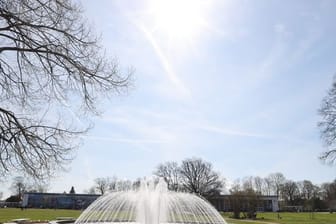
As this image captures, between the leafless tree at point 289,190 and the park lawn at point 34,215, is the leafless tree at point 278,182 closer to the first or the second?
the leafless tree at point 289,190

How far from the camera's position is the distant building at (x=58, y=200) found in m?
102

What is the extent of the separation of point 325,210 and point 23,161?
92.4 metres

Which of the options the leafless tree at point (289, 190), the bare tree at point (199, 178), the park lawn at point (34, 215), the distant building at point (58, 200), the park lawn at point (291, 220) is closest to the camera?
the park lawn at point (34, 215)

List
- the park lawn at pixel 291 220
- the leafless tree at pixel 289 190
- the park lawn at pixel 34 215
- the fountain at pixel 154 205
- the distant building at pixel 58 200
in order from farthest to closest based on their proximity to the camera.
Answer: the leafless tree at pixel 289 190 → the distant building at pixel 58 200 → the park lawn at pixel 291 220 → the park lawn at pixel 34 215 → the fountain at pixel 154 205

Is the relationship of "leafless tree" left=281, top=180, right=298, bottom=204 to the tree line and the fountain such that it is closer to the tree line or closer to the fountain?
the tree line

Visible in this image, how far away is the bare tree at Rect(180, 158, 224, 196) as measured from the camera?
80250mm

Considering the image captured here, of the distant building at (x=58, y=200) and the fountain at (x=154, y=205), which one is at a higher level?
the distant building at (x=58, y=200)

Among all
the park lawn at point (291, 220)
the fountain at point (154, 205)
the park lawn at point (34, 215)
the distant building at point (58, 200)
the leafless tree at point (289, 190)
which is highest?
the leafless tree at point (289, 190)

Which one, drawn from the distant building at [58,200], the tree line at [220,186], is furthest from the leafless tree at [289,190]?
the distant building at [58,200]

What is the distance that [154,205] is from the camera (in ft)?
56.8

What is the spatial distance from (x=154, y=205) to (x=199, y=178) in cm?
6622

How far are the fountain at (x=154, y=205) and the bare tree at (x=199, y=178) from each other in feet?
199

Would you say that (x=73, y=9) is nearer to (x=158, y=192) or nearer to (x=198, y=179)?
(x=158, y=192)

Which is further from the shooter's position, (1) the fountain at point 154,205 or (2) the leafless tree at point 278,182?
(2) the leafless tree at point 278,182
